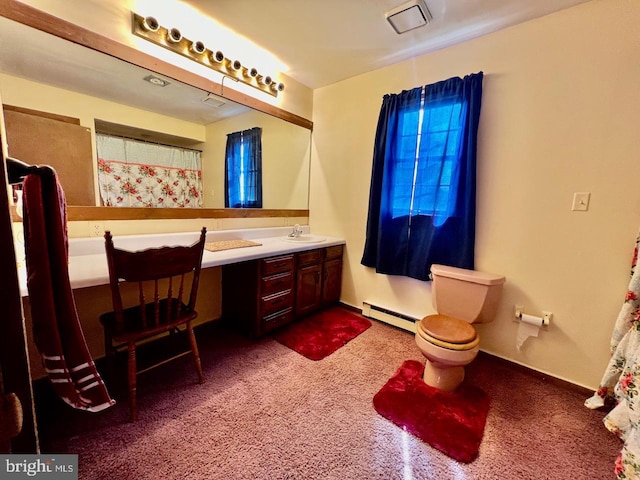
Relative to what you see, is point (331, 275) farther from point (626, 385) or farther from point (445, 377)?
point (626, 385)

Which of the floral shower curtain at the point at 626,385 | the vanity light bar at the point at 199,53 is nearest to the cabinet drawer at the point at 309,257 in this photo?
the vanity light bar at the point at 199,53

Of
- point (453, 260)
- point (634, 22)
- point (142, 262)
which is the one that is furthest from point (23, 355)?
point (634, 22)

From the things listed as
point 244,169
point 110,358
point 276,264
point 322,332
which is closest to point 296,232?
point 276,264

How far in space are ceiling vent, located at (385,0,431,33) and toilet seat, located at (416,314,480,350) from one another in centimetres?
188

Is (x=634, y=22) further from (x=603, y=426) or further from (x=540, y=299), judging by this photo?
(x=603, y=426)

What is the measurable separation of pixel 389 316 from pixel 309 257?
897 millimetres

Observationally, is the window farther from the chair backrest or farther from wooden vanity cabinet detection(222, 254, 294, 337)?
the chair backrest

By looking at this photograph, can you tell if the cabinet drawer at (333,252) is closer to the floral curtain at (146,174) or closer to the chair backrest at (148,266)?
the floral curtain at (146,174)

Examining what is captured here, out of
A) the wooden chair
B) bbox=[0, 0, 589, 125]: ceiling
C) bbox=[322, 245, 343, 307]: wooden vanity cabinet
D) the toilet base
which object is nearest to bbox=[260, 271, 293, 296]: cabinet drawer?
bbox=[322, 245, 343, 307]: wooden vanity cabinet

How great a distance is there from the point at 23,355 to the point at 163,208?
1.60m

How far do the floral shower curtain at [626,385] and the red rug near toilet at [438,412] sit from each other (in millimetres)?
514

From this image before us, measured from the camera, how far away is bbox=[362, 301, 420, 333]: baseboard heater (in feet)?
7.45

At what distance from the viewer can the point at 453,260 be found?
1976 mm

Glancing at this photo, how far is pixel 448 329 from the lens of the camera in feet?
5.16
